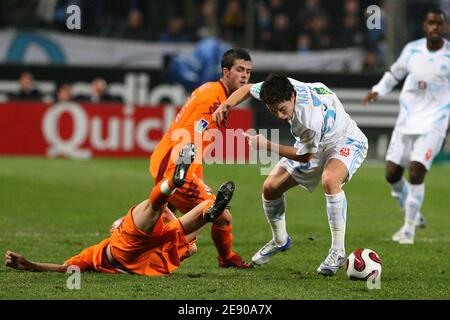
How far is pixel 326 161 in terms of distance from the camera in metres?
8.83

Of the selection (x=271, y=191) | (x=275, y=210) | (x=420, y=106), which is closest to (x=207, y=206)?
(x=271, y=191)

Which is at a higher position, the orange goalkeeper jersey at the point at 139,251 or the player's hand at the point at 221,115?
the player's hand at the point at 221,115

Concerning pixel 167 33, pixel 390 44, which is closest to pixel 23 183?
pixel 167 33

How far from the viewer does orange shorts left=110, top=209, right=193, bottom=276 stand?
8.24 m

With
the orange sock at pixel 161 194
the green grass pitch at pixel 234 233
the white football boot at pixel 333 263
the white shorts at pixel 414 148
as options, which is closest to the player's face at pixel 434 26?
the white shorts at pixel 414 148

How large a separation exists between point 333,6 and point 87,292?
17.4 m

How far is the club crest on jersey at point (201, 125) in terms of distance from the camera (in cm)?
914

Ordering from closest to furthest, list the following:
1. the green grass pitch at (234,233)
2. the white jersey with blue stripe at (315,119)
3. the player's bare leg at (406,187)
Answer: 1. the green grass pitch at (234,233)
2. the white jersey with blue stripe at (315,119)
3. the player's bare leg at (406,187)

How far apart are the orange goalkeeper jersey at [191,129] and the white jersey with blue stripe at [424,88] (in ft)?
10.5

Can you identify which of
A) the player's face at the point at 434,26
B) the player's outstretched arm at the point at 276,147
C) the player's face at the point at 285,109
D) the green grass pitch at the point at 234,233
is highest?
the player's face at the point at 434,26

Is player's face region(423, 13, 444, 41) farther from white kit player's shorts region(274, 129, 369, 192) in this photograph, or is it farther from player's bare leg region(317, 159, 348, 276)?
player's bare leg region(317, 159, 348, 276)

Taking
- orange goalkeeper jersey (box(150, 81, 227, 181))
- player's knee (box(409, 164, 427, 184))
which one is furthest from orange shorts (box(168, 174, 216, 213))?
player's knee (box(409, 164, 427, 184))

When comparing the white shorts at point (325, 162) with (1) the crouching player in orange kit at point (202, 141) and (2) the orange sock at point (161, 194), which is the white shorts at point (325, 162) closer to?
(1) the crouching player in orange kit at point (202, 141)

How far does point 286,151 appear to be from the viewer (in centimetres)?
838
